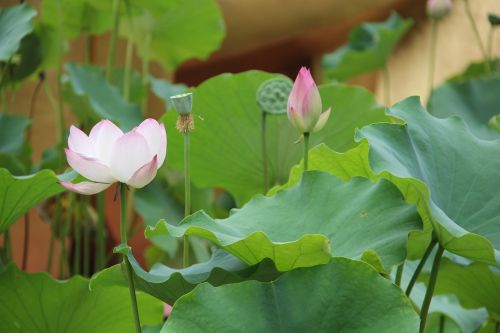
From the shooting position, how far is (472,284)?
4.09 ft

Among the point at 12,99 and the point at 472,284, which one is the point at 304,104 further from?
the point at 12,99

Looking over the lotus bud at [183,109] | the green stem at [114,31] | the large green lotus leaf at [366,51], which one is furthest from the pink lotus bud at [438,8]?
the lotus bud at [183,109]

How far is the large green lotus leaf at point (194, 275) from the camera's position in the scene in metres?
0.98

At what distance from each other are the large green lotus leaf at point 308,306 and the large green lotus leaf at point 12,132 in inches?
34.2

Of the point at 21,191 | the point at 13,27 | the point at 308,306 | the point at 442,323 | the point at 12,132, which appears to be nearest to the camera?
the point at 308,306

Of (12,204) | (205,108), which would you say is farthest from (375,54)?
(12,204)

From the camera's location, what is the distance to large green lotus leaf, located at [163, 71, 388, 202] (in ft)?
5.10

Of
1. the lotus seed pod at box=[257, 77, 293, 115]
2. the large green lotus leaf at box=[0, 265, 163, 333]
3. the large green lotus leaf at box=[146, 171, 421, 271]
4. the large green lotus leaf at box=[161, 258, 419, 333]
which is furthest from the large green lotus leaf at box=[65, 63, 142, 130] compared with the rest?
the large green lotus leaf at box=[161, 258, 419, 333]

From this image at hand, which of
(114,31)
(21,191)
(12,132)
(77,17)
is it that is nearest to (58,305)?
(21,191)

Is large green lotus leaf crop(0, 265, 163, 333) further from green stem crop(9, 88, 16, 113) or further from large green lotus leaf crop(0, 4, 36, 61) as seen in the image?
green stem crop(9, 88, 16, 113)

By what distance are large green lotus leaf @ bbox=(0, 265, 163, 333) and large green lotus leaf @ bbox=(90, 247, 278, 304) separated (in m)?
0.21

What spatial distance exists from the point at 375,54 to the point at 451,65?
4.37 ft

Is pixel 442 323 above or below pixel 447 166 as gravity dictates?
below

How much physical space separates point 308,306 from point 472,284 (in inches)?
15.3
